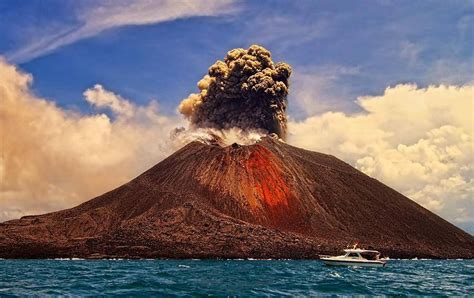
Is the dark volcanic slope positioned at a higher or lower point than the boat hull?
higher

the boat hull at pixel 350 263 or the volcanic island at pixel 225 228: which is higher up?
the volcanic island at pixel 225 228

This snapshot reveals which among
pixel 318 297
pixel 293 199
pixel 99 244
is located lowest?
pixel 318 297

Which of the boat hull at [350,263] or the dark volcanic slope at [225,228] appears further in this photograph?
the dark volcanic slope at [225,228]

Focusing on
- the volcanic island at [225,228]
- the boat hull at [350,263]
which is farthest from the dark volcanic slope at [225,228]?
the boat hull at [350,263]

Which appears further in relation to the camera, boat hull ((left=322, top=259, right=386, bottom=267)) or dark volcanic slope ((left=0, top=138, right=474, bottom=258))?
dark volcanic slope ((left=0, top=138, right=474, bottom=258))

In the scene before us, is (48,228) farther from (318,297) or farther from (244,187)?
(318,297)

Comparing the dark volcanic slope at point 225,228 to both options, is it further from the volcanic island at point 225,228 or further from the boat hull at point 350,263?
the boat hull at point 350,263

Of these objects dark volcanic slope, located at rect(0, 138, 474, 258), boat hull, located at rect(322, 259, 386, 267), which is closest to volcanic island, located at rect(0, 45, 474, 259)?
dark volcanic slope, located at rect(0, 138, 474, 258)

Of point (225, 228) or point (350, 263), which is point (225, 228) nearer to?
point (225, 228)

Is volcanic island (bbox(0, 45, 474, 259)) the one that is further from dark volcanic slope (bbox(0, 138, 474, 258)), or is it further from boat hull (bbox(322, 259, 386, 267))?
boat hull (bbox(322, 259, 386, 267))

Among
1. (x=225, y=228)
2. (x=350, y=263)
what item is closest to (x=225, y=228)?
(x=225, y=228)

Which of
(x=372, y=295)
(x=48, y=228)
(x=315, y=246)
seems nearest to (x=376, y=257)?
(x=315, y=246)
